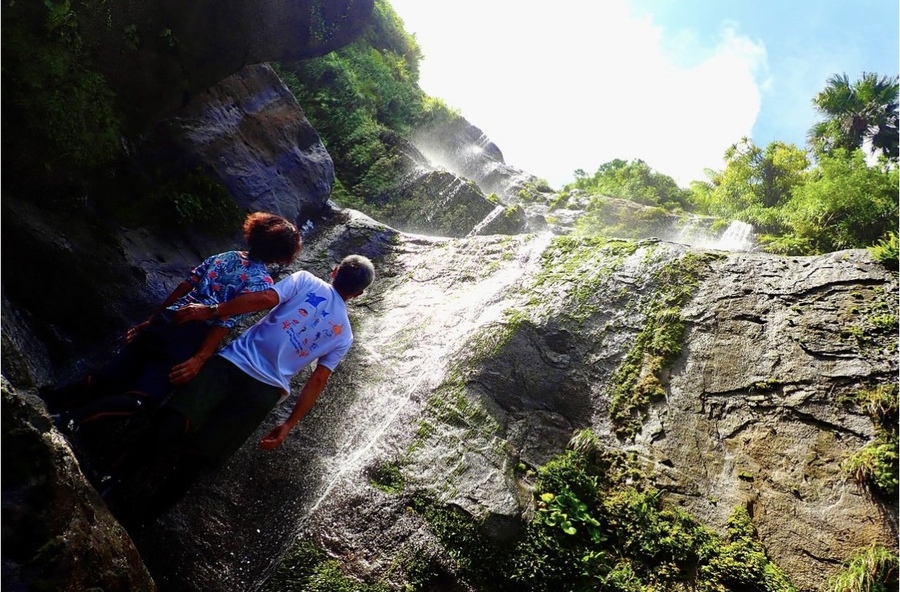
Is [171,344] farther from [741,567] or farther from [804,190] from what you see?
[804,190]

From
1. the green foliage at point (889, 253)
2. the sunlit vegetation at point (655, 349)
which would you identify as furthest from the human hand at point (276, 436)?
the green foliage at point (889, 253)

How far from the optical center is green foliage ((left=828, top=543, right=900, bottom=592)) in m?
4.06

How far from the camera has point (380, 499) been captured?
5.12m

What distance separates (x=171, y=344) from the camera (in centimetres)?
438

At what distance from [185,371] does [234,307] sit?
675mm

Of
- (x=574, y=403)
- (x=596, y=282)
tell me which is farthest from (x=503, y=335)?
(x=596, y=282)

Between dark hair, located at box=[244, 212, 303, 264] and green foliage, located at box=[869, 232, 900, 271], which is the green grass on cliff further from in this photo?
green foliage, located at box=[869, 232, 900, 271]

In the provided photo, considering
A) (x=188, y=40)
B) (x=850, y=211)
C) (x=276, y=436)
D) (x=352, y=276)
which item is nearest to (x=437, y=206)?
(x=188, y=40)

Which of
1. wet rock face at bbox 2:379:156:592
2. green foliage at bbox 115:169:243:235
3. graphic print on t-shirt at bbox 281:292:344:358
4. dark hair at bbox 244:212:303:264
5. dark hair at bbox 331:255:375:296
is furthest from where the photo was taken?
green foliage at bbox 115:169:243:235

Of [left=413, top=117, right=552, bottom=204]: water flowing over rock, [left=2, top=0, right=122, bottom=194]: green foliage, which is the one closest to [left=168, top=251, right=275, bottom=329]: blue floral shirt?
[left=2, top=0, right=122, bottom=194]: green foliage

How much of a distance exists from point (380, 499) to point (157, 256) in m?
4.56

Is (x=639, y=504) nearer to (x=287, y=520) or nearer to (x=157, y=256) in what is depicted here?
(x=287, y=520)

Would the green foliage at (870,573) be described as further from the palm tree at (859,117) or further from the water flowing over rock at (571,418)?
the palm tree at (859,117)

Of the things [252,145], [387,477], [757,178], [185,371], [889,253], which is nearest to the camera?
[185,371]
